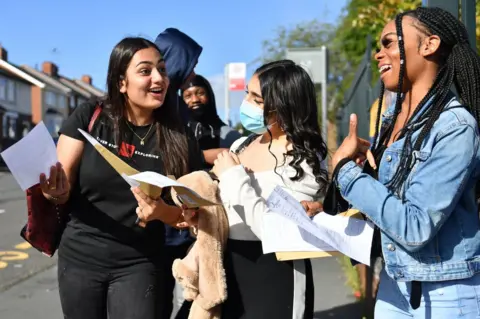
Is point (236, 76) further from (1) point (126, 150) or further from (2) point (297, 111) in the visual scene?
(2) point (297, 111)

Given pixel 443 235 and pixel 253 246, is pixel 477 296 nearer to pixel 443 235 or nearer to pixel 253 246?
pixel 443 235

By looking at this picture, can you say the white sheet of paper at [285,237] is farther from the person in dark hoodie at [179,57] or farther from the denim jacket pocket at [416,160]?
the person in dark hoodie at [179,57]

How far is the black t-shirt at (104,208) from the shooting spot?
2650mm

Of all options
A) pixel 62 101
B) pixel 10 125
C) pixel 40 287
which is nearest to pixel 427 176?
pixel 40 287

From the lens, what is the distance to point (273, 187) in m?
2.43

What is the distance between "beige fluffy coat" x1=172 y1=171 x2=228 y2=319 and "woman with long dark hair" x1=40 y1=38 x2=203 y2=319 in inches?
9.7

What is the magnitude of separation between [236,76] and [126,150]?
8.90 meters

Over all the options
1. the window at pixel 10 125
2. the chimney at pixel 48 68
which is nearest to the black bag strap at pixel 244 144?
the window at pixel 10 125

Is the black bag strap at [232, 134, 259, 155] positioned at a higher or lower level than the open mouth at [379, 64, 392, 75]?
lower

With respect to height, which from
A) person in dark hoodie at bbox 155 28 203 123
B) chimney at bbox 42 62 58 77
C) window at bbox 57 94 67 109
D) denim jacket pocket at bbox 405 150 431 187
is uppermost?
chimney at bbox 42 62 58 77

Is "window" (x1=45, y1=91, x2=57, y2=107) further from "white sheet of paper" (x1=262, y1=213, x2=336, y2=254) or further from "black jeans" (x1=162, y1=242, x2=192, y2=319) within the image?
"white sheet of paper" (x1=262, y1=213, x2=336, y2=254)

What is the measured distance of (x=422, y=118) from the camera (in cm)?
191

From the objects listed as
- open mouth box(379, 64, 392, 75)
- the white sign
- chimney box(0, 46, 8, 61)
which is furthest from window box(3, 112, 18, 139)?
open mouth box(379, 64, 392, 75)

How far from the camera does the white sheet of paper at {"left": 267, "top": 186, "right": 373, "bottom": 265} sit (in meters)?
1.99
